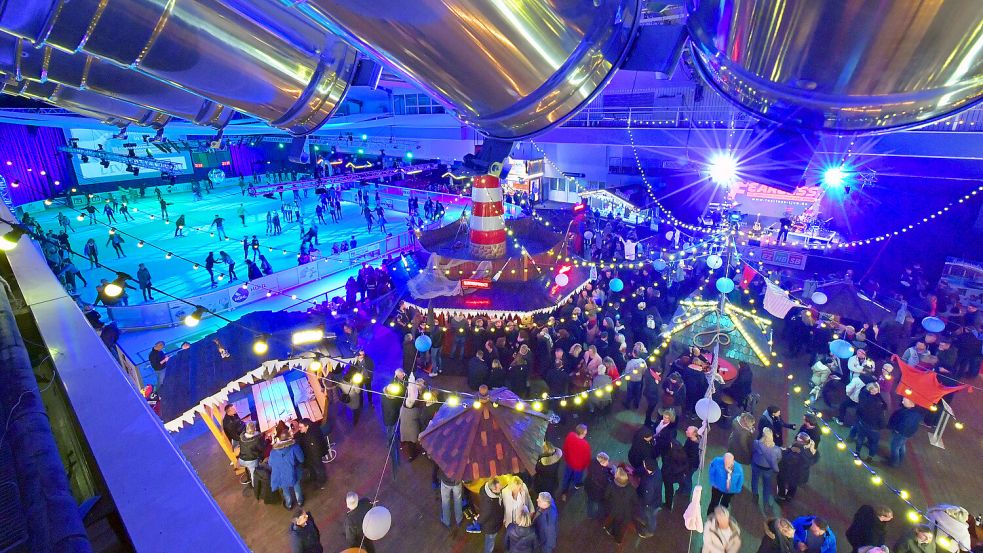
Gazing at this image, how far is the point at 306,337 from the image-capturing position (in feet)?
25.2

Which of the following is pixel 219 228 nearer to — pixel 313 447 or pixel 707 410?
pixel 313 447

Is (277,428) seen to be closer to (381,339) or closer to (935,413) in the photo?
(381,339)

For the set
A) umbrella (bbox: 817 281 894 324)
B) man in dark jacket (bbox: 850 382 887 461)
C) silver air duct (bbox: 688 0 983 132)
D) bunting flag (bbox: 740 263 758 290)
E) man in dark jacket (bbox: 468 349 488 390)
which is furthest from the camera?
bunting flag (bbox: 740 263 758 290)

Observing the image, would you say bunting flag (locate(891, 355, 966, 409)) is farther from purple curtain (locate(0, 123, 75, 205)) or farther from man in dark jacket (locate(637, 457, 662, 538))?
purple curtain (locate(0, 123, 75, 205))

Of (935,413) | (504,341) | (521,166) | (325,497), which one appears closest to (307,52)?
(325,497)

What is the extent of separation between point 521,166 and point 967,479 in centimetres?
2139

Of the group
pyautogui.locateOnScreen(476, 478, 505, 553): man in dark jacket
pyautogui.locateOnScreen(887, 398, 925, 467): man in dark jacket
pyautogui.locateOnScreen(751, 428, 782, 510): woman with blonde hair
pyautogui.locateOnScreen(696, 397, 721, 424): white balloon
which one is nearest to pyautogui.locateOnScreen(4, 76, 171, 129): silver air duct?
pyautogui.locateOnScreen(476, 478, 505, 553): man in dark jacket

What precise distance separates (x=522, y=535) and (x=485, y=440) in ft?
3.55

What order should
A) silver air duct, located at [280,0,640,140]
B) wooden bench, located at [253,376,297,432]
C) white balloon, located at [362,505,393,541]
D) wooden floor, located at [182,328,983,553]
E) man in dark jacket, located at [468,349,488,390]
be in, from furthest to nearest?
1. man in dark jacket, located at [468,349,488,390]
2. wooden bench, located at [253,376,297,432]
3. wooden floor, located at [182,328,983,553]
4. white balloon, located at [362,505,393,541]
5. silver air duct, located at [280,0,640,140]

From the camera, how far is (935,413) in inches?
300

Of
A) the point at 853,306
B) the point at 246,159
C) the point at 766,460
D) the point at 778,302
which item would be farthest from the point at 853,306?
→ the point at 246,159

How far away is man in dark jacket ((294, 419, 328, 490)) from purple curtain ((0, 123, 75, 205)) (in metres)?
31.0

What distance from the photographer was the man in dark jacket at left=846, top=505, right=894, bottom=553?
484 cm

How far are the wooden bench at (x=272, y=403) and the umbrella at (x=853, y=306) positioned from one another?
→ 10202mm
